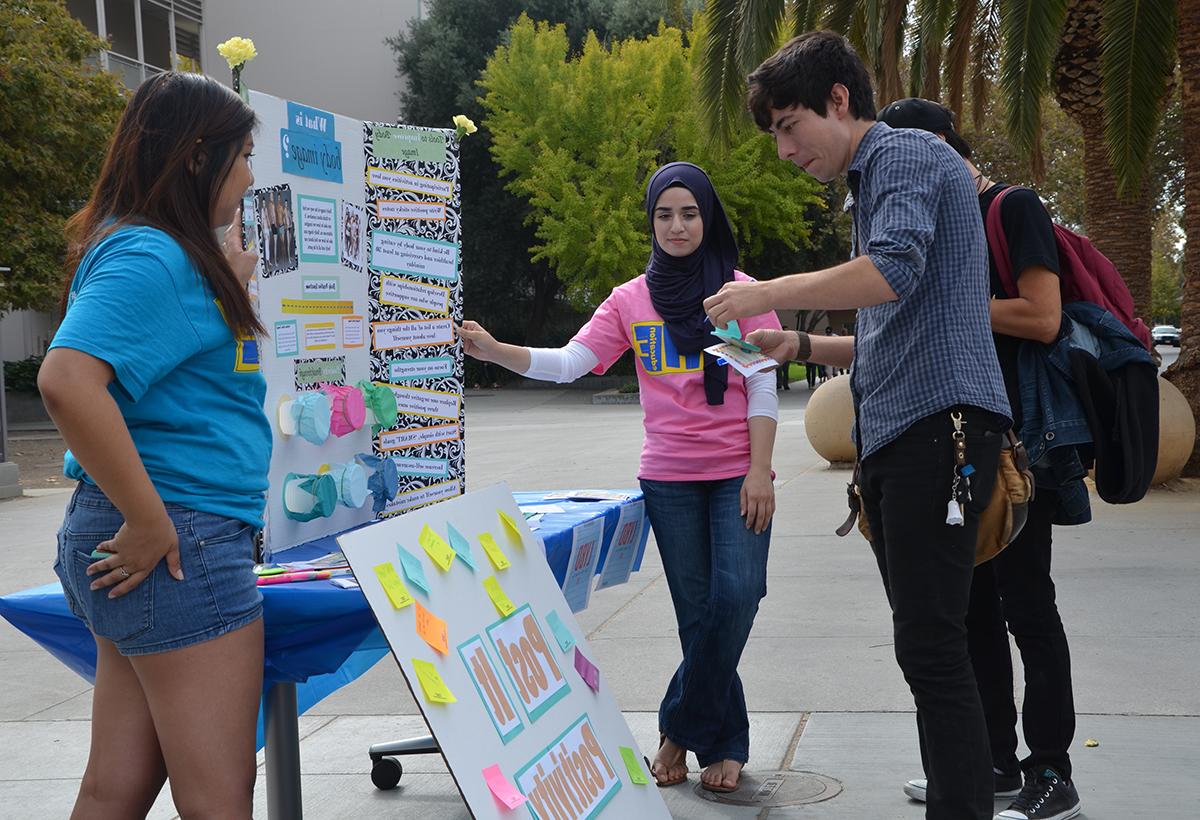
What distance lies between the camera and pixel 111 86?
20.2 metres

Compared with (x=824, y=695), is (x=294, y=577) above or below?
above

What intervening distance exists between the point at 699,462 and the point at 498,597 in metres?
1.12

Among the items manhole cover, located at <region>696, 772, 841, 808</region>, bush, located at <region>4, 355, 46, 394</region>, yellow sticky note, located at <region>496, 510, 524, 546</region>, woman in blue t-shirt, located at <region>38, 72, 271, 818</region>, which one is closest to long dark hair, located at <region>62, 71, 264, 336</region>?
woman in blue t-shirt, located at <region>38, 72, 271, 818</region>

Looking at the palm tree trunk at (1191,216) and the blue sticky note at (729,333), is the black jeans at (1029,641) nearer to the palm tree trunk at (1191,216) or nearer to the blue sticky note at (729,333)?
the blue sticky note at (729,333)

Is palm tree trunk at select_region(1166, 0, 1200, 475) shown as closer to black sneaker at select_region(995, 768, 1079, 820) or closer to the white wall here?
black sneaker at select_region(995, 768, 1079, 820)

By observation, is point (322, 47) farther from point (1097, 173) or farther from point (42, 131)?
point (1097, 173)

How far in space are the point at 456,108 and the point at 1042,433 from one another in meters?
33.3

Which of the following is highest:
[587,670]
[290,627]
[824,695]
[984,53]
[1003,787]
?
[984,53]

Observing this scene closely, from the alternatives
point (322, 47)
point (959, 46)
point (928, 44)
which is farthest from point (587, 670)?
point (322, 47)

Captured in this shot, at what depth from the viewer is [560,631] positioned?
9.72 ft

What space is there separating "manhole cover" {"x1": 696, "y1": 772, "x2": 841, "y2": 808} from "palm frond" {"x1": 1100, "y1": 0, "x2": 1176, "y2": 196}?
21.0 feet

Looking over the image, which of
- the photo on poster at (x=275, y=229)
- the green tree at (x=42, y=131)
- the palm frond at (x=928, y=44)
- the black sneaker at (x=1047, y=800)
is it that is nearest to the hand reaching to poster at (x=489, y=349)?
the photo on poster at (x=275, y=229)

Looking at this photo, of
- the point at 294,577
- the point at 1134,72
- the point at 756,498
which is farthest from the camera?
the point at 1134,72

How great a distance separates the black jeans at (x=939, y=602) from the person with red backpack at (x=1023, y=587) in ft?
2.08
